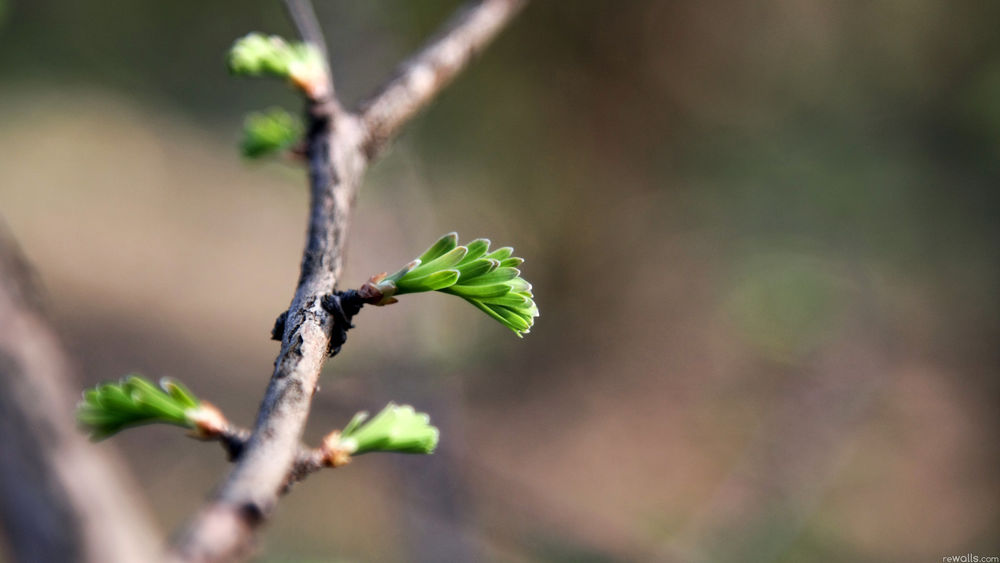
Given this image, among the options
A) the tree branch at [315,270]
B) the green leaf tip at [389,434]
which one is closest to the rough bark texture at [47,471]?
the tree branch at [315,270]

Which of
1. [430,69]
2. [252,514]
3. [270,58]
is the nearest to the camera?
[252,514]

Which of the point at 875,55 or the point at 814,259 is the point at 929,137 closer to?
the point at 875,55

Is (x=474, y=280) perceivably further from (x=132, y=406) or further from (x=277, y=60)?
(x=277, y=60)

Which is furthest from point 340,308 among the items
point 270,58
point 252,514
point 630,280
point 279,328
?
point 630,280

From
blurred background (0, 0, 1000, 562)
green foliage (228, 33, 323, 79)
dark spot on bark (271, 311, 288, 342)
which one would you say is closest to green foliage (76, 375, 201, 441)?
dark spot on bark (271, 311, 288, 342)

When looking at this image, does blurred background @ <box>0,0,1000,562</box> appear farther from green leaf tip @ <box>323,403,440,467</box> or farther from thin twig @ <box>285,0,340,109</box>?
green leaf tip @ <box>323,403,440,467</box>

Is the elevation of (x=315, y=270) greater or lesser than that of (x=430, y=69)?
lesser

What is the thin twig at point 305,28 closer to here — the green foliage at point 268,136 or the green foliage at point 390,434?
the green foliage at point 268,136
